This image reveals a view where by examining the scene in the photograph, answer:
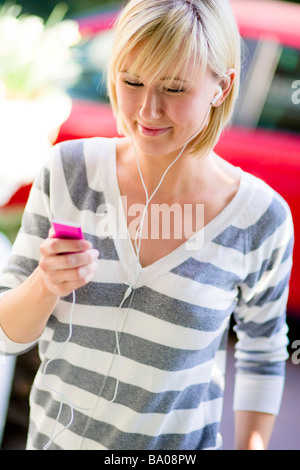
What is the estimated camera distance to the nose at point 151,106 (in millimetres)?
967

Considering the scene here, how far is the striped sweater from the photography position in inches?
41.3

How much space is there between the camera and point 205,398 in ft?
3.77

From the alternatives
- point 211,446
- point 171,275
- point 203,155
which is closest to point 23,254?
point 171,275

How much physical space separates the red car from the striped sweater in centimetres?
162

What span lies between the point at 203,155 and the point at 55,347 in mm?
435

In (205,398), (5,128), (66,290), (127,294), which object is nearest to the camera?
(66,290)

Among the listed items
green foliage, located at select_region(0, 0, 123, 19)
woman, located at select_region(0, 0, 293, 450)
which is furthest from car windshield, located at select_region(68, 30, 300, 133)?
green foliage, located at select_region(0, 0, 123, 19)

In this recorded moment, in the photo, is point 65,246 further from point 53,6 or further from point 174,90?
point 53,6

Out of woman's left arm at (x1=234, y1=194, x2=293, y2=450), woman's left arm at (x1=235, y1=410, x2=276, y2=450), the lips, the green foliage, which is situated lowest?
woman's left arm at (x1=235, y1=410, x2=276, y2=450)

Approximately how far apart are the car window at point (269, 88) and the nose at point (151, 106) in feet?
6.15

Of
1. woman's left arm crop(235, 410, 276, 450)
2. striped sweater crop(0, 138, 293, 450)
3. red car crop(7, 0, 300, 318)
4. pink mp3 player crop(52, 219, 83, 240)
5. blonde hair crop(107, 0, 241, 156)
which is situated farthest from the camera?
red car crop(7, 0, 300, 318)

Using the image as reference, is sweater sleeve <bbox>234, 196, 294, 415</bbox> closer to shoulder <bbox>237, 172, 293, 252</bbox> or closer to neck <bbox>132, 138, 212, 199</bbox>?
shoulder <bbox>237, 172, 293, 252</bbox>

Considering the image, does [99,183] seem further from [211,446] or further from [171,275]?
[211,446]

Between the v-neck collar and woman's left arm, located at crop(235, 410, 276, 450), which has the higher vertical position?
the v-neck collar
